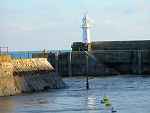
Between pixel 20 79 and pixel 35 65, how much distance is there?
160 inches

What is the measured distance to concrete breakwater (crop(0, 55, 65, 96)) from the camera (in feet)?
165

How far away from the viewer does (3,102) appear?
43625 mm

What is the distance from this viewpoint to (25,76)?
5334 cm

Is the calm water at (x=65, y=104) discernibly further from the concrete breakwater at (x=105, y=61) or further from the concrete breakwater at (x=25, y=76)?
the concrete breakwater at (x=105, y=61)

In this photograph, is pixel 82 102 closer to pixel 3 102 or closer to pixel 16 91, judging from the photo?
pixel 3 102

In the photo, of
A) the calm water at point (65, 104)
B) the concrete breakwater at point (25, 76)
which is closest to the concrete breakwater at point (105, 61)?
the concrete breakwater at point (25, 76)

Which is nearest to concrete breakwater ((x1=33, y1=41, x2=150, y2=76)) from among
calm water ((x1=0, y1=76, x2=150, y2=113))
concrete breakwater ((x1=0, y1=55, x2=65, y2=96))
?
concrete breakwater ((x1=0, y1=55, x2=65, y2=96))

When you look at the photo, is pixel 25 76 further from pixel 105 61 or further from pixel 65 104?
pixel 105 61

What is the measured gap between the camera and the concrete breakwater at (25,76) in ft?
165

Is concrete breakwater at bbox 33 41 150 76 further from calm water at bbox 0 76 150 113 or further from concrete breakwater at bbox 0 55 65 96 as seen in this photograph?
calm water at bbox 0 76 150 113

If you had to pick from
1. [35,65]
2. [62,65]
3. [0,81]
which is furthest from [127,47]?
[0,81]

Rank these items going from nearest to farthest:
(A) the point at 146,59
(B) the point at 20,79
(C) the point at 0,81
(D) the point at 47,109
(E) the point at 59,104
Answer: (D) the point at 47,109 → (E) the point at 59,104 → (C) the point at 0,81 → (B) the point at 20,79 → (A) the point at 146,59

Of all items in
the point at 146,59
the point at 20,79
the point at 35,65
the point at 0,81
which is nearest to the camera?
the point at 0,81

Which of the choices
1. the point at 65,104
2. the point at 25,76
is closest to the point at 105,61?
the point at 25,76
